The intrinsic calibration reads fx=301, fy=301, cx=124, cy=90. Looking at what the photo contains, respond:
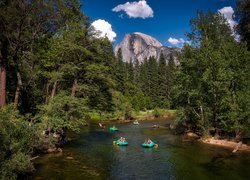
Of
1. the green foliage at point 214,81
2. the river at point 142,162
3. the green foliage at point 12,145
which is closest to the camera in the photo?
the green foliage at point 12,145

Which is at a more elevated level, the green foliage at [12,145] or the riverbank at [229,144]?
the green foliage at [12,145]

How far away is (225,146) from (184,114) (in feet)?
36.9

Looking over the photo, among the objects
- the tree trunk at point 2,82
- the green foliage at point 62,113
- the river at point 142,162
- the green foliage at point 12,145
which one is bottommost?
the river at point 142,162

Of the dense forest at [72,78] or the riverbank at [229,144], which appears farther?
the riverbank at [229,144]

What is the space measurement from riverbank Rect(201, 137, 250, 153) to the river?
145 centimetres

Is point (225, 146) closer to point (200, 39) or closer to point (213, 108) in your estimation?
point (213, 108)

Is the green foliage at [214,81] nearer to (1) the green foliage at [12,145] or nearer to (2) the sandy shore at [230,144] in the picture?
(2) the sandy shore at [230,144]

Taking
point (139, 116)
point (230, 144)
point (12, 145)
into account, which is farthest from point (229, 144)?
point (139, 116)

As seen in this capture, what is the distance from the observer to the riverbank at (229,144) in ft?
118

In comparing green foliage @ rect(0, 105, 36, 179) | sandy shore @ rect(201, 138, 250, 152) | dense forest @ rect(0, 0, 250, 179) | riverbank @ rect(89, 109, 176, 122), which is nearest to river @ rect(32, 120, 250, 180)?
sandy shore @ rect(201, 138, 250, 152)

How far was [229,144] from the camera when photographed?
38969 mm

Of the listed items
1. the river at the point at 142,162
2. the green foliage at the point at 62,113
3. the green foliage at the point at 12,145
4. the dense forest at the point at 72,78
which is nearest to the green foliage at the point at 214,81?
the dense forest at the point at 72,78

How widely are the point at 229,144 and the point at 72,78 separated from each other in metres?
22.2

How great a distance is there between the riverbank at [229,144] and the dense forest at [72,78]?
171cm
